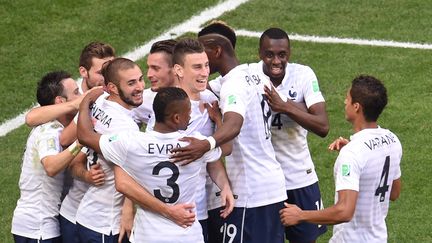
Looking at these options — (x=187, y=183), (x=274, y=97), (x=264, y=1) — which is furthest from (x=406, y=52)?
(x=187, y=183)

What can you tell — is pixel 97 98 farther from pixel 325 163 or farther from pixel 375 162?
pixel 325 163

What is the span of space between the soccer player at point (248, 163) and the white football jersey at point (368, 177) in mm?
719

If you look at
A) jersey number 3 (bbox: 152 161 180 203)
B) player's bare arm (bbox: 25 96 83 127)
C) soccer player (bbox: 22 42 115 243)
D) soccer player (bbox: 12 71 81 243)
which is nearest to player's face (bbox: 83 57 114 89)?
soccer player (bbox: 22 42 115 243)

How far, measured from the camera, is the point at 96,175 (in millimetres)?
8859

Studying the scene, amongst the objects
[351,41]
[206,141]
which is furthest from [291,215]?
[351,41]

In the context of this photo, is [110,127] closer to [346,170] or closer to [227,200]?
[227,200]

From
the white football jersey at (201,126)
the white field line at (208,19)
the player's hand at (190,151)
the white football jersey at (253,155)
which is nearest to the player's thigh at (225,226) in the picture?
the white football jersey at (253,155)

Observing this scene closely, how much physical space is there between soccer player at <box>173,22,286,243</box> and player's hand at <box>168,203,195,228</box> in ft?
2.67

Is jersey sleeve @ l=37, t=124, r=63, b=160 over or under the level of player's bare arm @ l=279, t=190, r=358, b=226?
over

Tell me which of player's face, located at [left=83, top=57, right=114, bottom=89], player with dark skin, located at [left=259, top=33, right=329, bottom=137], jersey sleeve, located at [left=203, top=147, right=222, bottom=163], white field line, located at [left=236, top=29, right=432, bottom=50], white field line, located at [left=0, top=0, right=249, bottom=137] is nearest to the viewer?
jersey sleeve, located at [left=203, top=147, right=222, bottom=163]

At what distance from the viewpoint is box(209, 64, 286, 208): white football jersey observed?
9.10m

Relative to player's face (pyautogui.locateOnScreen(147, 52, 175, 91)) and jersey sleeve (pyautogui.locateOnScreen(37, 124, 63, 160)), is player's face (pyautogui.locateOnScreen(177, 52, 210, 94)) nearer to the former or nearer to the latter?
player's face (pyautogui.locateOnScreen(147, 52, 175, 91))

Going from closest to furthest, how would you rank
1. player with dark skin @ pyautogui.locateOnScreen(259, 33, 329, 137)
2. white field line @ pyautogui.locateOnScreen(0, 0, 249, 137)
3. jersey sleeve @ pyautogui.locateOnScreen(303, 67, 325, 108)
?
1. player with dark skin @ pyautogui.locateOnScreen(259, 33, 329, 137)
2. jersey sleeve @ pyautogui.locateOnScreen(303, 67, 325, 108)
3. white field line @ pyautogui.locateOnScreen(0, 0, 249, 137)

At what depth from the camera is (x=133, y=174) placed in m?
8.41
